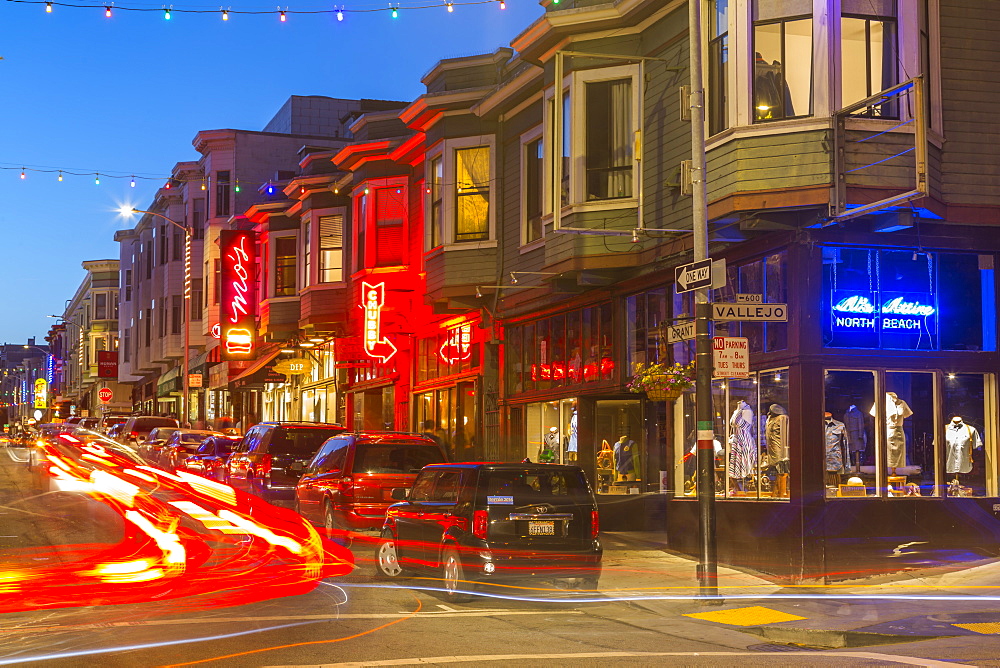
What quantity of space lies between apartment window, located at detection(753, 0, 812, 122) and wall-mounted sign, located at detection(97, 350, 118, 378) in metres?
79.8

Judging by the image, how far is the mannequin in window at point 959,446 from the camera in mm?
17516

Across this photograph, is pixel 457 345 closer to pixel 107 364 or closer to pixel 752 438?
pixel 752 438

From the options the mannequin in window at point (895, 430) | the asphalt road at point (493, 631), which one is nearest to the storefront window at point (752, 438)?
the mannequin in window at point (895, 430)

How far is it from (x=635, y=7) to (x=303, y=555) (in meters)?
10.6

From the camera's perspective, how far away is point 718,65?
59.0ft

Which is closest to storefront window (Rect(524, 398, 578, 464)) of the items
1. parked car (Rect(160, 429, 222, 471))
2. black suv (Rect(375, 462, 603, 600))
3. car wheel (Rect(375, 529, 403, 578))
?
car wheel (Rect(375, 529, 403, 578))

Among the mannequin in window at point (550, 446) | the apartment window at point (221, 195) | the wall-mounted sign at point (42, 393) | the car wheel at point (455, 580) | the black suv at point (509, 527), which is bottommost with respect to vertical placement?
the car wheel at point (455, 580)

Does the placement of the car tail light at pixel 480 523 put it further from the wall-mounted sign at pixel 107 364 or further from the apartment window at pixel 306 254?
the wall-mounted sign at pixel 107 364

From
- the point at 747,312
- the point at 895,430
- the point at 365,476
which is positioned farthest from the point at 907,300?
the point at 365,476

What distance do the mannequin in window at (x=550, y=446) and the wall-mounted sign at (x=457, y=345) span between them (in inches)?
175

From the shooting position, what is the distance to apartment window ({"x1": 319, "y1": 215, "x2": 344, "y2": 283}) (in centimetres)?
3847

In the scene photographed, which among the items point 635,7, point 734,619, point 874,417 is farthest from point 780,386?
point 635,7

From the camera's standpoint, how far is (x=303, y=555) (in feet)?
59.1

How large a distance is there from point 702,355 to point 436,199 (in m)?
15.6
